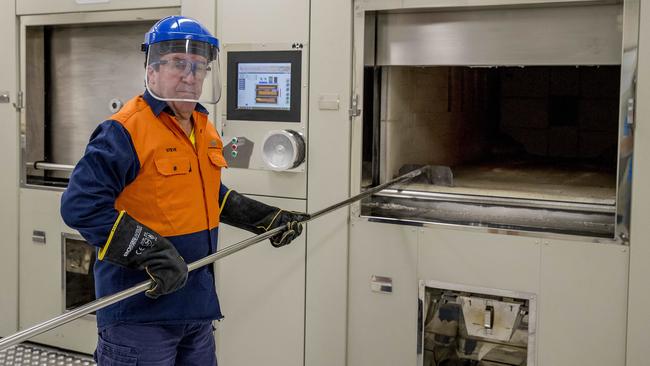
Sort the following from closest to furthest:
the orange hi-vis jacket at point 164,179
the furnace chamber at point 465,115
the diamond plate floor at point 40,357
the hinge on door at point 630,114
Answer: the orange hi-vis jacket at point 164,179 → the hinge on door at point 630,114 → the furnace chamber at point 465,115 → the diamond plate floor at point 40,357

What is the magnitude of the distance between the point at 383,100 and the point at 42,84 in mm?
1785

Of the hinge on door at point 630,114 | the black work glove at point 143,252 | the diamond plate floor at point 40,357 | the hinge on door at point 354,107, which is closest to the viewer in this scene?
the black work glove at point 143,252

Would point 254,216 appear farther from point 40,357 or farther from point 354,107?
point 40,357

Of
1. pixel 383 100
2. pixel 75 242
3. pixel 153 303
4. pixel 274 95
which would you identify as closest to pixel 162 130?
pixel 153 303

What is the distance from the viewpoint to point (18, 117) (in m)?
3.28

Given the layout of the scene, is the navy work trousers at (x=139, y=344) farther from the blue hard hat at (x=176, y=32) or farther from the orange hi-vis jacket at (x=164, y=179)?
the blue hard hat at (x=176, y=32)

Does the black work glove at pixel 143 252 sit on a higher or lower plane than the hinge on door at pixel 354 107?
lower

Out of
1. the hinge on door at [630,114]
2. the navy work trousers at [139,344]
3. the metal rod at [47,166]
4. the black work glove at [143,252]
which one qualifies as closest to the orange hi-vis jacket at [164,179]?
the black work glove at [143,252]

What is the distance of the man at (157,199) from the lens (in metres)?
1.63

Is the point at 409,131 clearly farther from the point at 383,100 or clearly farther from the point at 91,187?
the point at 91,187

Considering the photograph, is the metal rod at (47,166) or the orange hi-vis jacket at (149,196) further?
the metal rod at (47,166)

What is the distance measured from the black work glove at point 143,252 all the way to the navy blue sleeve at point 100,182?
3 centimetres

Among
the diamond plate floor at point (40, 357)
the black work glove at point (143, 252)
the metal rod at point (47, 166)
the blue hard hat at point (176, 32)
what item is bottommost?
the diamond plate floor at point (40, 357)

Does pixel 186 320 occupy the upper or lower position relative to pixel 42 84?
lower
